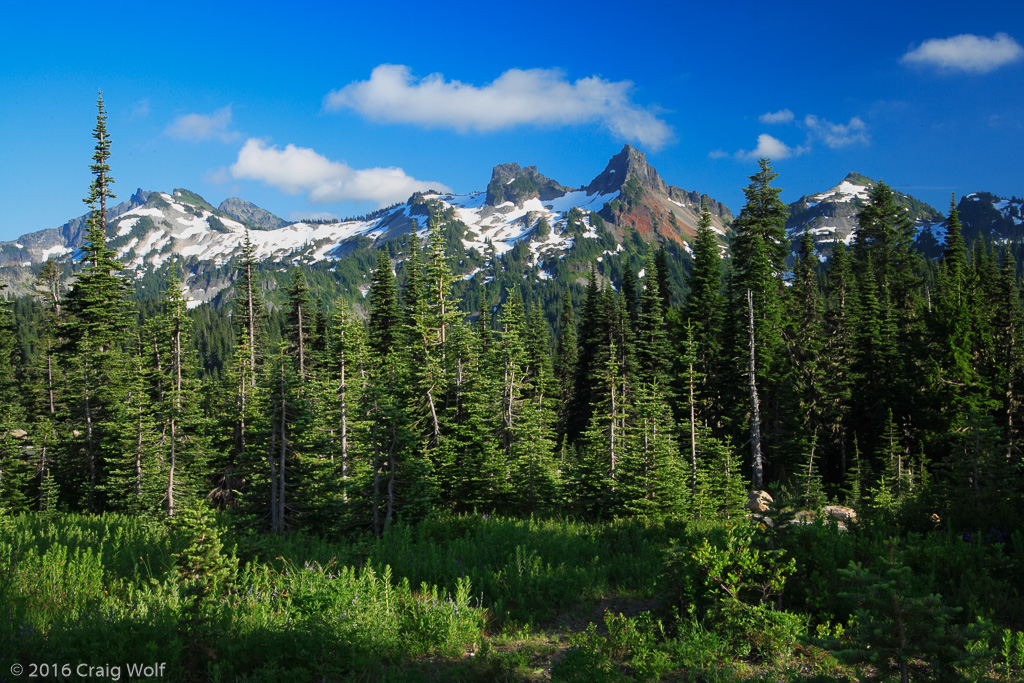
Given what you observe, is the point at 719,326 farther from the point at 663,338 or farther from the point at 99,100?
the point at 99,100

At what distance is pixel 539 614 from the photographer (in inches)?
223

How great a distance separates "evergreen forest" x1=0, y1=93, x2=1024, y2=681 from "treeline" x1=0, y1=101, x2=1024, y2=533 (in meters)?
0.13

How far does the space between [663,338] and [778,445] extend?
35.9ft

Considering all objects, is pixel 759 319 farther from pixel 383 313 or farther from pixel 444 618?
pixel 444 618

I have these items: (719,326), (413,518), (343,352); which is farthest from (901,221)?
(413,518)

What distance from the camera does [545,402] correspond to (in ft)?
123

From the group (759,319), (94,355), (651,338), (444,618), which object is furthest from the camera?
(651,338)

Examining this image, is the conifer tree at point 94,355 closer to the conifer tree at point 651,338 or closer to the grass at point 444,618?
the grass at point 444,618

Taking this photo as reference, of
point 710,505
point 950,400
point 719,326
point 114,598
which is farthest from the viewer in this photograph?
point 719,326

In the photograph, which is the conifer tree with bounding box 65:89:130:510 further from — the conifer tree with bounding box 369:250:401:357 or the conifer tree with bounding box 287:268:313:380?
the conifer tree with bounding box 369:250:401:357

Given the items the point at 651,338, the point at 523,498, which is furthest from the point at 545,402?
the point at 523,498

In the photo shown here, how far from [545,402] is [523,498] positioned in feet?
71.4

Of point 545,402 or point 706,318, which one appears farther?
point 545,402

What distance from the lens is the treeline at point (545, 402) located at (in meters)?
12.4
